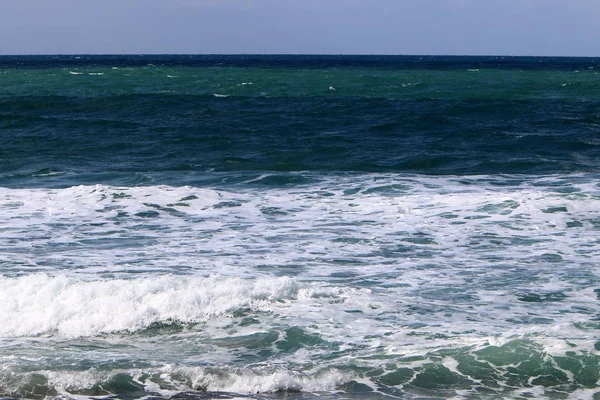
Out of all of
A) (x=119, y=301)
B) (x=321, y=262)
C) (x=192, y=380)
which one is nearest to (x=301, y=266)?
(x=321, y=262)

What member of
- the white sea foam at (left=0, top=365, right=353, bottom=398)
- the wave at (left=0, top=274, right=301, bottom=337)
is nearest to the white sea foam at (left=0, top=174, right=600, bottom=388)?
the wave at (left=0, top=274, right=301, bottom=337)

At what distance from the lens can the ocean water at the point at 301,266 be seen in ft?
21.7

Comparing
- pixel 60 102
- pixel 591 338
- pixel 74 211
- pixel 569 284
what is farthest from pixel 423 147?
pixel 60 102

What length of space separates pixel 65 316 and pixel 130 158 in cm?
1153

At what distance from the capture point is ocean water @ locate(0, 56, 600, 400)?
6621mm

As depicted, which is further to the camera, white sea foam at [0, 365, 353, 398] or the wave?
the wave

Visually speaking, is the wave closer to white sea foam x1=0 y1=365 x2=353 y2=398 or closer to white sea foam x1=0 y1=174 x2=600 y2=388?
white sea foam x1=0 y1=174 x2=600 y2=388

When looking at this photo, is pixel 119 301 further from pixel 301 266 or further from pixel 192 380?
pixel 301 266

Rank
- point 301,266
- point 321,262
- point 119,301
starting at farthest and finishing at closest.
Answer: point 321,262 < point 301,266 < point 119,301

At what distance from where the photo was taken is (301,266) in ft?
32.1

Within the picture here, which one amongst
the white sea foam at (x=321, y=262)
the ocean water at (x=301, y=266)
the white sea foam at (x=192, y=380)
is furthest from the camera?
the white sea foam at (x=321, y=262)

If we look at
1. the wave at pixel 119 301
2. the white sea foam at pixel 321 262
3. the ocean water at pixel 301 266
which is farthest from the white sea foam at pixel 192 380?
the wave at pixel 119 301

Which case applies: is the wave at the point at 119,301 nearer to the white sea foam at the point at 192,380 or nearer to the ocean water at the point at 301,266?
the ocean water at the point at 301,266

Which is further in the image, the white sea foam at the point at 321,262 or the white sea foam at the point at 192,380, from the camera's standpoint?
the white sea foam at the point at 321,262
